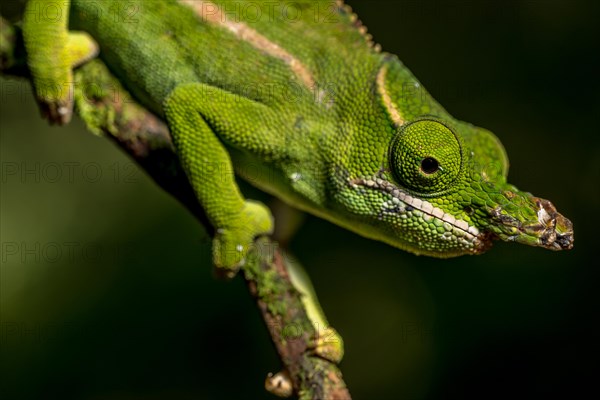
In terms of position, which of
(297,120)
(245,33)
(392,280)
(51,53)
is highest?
(245,33)

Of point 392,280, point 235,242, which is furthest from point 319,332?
point 392,280

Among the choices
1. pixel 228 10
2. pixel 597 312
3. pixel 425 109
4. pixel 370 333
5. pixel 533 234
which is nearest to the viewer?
pixel 533 234

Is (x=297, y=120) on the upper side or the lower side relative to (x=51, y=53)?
upper

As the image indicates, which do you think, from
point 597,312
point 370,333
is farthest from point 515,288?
point 370,333

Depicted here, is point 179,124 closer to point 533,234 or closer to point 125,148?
point 125,148

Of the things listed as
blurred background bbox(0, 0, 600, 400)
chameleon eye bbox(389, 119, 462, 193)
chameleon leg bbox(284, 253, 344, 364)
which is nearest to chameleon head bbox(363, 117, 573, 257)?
chameleon eye bbox(389, 119, 462, 193)

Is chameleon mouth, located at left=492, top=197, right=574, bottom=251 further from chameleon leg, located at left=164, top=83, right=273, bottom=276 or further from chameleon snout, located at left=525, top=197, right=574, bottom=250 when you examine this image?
chameleon leg, located at left=164, top=83, right=273, bottom=276

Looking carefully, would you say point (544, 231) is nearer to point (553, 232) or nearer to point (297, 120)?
point (553, 232)
